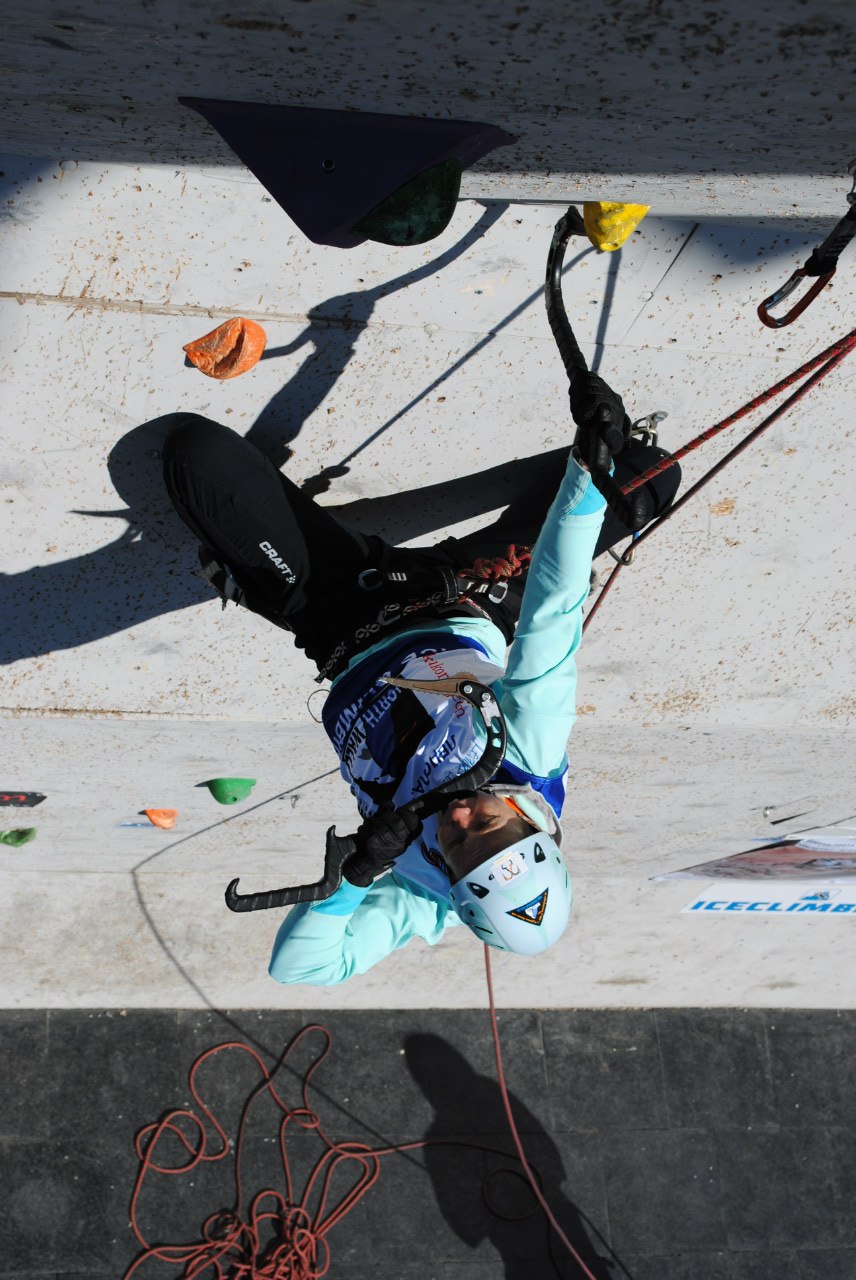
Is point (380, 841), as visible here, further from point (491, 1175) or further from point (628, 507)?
point (491, 1175)

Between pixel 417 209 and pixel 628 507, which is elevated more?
pixel 417 209

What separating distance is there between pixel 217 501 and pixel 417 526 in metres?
0.52

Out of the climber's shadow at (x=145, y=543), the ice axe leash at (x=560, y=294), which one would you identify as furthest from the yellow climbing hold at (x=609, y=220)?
the climber's shadow at (x=145, y=543)

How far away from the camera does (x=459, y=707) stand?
6.28 feet

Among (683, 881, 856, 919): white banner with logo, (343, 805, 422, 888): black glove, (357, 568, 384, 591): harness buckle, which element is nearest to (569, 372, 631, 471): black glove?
(357, 568, 384, 591): harness buckle

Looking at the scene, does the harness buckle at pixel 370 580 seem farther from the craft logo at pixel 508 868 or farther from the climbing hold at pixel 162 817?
the climbing hold at pixel 162 817

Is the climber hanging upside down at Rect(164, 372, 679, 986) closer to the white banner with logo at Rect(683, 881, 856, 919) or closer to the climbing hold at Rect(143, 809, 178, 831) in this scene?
the climbing hold at Rect(143, 809, 178, 831)

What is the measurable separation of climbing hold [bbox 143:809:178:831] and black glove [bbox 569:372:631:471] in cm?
205

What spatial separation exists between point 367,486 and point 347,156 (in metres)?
0.90

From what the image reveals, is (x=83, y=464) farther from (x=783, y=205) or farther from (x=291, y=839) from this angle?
(x=291, y=839)

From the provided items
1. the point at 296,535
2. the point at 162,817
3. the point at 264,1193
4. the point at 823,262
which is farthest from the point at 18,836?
the point at 823,262

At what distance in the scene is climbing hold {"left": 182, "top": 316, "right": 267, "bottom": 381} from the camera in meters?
1.94

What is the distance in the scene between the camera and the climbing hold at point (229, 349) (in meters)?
1.94

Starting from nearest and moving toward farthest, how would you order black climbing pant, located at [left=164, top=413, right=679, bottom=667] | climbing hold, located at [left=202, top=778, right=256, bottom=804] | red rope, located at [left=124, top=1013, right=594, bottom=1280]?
black climbing pant, located at [left=164, top=413, right=679, bottom=667] → climbing hold, located at [left=202, top=778, right=256, bottom=804] → red rope, located at [left=124, top=1013, right=594, bottom=1280]
